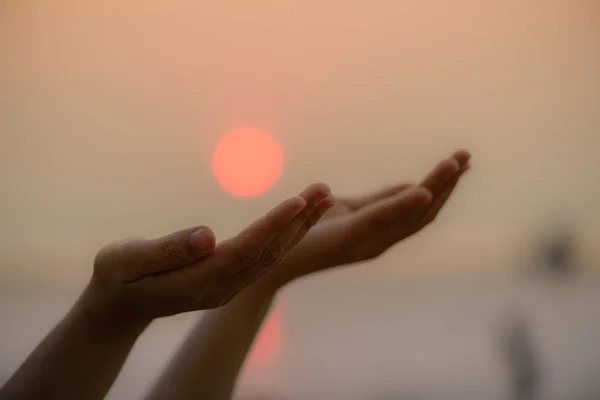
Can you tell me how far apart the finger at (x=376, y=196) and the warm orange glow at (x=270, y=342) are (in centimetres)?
16

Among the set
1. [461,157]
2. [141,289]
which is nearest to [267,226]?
[141,289]

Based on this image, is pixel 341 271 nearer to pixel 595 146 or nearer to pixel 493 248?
pixel 493 248

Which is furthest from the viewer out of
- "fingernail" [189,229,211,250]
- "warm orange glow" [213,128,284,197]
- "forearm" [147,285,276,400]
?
"warm orange glow" [213,128,284,197]

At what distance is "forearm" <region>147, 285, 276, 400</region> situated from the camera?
646mm

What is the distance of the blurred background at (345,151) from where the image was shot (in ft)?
2.44

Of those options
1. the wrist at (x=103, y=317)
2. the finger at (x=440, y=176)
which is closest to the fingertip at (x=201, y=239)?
the wrist at (x=103, y=317)

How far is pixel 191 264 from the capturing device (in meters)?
0.48

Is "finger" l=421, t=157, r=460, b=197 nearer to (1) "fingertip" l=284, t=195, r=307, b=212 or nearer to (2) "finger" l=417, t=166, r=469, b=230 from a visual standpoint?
(2) "finger" l=417, t=166, r=469, b=230

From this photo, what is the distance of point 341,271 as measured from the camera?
75cm

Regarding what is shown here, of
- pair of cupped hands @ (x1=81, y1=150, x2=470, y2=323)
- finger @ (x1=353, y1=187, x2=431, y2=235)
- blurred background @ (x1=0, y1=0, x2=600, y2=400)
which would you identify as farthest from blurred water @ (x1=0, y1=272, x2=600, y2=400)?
pair of cupped hands @ (x1=81, y1=150, x2=470, y2=323)

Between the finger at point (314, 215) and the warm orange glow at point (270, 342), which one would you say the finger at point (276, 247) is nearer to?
the finger at point (314, 215)

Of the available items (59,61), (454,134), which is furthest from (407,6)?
(59,61)

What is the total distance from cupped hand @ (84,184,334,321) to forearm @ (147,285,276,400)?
0.50 feet

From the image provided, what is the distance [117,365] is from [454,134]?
19.9 inches
